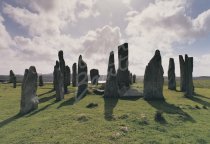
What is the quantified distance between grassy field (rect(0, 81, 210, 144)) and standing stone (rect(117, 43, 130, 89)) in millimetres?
11650

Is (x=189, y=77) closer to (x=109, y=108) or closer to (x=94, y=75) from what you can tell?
(x=109, y=108)

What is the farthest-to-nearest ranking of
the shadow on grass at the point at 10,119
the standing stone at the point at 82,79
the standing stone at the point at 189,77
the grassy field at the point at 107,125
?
the standing stone at the point at 189,77
the standing stone at the point at 82,79
the shadow on grass at the point at 10,119
the grassy field at the point at 107,125

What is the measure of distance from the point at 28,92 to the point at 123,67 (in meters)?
17.0

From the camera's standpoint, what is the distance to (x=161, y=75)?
35844 millimetres

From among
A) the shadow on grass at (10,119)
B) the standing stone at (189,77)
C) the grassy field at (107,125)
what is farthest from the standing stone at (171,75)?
the shadow on grass at (10,119)

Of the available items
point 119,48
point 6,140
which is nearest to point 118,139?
point 6,140

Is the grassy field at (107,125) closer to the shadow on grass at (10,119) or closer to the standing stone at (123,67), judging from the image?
the shadow on grass at (10,119)

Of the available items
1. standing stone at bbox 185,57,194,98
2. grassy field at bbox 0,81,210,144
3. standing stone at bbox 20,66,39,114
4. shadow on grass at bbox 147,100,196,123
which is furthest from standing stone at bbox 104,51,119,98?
standing stone at bbox 185,57,194,98

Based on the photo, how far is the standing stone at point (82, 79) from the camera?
39709 mm

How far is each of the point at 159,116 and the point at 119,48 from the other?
66.6 ft

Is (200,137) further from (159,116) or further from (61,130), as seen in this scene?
(61,130)

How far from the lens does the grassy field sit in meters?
19.5

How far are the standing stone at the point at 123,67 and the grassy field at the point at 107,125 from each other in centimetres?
1165

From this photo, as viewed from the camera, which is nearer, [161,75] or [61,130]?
[61,130]
